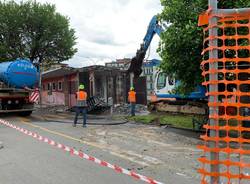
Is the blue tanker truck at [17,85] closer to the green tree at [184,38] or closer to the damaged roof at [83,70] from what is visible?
the damaged roof at [83,70]

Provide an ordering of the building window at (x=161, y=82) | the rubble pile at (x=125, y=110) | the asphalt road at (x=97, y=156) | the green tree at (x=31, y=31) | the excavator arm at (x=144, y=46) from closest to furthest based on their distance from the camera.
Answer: the asphalt road at (x=97, y=156)
the building window at (x=161, y=82)
the excavator arm at (x=144, y=46)
the rubble pile at (x=125, y=110)
the green tree at (x=31, y=31)

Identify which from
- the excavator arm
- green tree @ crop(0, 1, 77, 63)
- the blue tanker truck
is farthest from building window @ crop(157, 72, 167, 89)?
green tree @ crop(0, 1, 77, 63)

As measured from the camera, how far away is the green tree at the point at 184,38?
12.8m

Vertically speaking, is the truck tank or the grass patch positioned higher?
the truck tank

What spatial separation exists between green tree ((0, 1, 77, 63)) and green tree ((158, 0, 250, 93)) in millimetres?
29666

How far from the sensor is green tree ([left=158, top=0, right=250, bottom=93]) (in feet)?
42.0

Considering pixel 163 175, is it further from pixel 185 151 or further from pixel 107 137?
pixel 107 137

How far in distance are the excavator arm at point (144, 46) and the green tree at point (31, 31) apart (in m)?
21.2

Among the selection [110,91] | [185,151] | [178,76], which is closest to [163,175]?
[185,151]

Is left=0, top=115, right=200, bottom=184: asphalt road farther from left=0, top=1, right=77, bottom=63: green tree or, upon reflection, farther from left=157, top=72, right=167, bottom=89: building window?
left=0, top=1, right=77, bottom=63: green tree

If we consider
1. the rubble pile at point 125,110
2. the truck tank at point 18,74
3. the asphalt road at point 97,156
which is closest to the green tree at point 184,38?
the asphalt road at point 97,156

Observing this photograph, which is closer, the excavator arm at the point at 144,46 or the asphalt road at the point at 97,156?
the asphalt road at the point at 97,156

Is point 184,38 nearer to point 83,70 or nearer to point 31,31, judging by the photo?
→ point 83,70

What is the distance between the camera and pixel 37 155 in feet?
32.1
